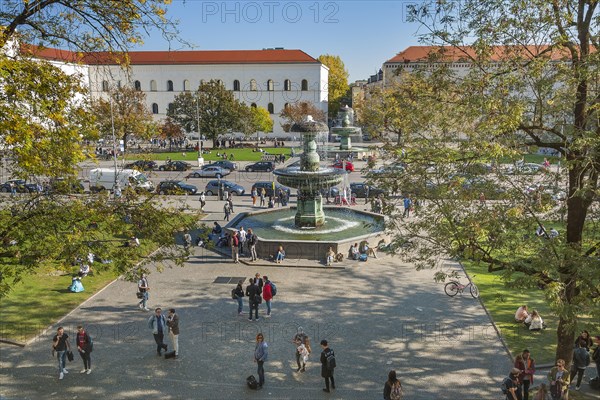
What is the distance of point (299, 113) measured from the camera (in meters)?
78.3

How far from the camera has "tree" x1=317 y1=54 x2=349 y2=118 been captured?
Answer: 348 ft

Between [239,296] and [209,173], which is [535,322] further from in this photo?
[209,173]

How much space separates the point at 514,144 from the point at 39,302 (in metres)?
14.7

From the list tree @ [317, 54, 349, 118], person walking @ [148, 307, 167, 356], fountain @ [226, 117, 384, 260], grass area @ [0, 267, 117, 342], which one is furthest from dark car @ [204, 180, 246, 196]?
tree @ [317, 54, 349, 118]

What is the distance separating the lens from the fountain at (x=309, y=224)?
2100 cm

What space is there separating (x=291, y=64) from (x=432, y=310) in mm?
74469

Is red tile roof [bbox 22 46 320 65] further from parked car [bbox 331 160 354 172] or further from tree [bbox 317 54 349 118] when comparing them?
parked car [bbox 331 160 354 172]

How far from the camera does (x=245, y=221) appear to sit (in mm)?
26531

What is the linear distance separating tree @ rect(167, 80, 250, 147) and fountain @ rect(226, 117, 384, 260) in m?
41.4

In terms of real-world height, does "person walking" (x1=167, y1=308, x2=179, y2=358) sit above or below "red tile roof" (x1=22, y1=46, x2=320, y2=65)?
below

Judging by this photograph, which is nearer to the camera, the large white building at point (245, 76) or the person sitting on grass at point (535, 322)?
the person sitting on grass at point (535, 322)

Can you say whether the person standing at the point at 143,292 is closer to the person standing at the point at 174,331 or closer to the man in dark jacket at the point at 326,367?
the person standing at the point at 174,331

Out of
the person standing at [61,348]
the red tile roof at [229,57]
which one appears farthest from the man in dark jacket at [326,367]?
the red tile roof at [229,57]

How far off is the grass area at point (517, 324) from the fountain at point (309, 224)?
20.9ft
